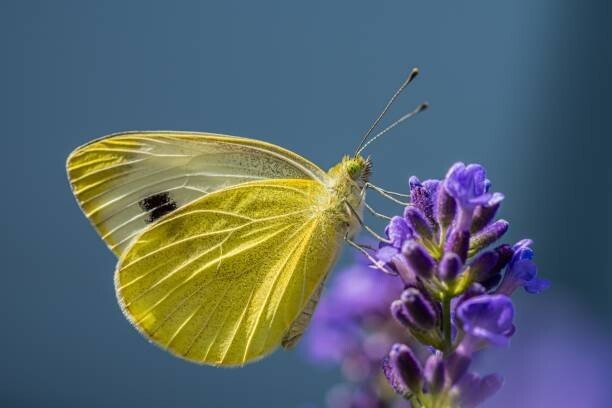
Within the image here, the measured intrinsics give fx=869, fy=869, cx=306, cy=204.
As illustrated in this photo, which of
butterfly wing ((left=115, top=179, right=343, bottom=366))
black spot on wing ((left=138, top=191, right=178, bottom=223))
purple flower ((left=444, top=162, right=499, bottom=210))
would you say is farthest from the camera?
black spot on wing ((left=138, top=191, right=178, bottom=223))

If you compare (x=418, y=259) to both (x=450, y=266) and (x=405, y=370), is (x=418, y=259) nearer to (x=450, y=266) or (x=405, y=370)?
(x=450, y=266)

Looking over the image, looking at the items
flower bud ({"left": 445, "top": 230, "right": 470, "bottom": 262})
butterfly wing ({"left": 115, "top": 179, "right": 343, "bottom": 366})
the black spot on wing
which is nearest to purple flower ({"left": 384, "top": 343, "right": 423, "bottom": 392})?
flower bud ({"left": 445, "top": 230, "right": 470, "bottom": 262})

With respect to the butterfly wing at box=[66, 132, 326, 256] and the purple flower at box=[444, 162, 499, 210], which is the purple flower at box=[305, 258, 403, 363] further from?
the purple flower at box=[444, 162, 499, 210]

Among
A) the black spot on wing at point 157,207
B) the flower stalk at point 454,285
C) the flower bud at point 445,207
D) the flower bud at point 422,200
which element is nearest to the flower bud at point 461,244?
the flower stalk at point 454,285

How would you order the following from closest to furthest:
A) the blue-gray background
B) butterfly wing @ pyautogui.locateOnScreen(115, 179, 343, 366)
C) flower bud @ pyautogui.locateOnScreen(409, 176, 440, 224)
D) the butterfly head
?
1. flower bud @ pyautogui.locateOnScreen(409, 176, 440, 224)
2. butterfly wing @ pyautogui.locateOnScreen(115, 179, 343, 366)
3. the butterfly head
4. the blue-gray background

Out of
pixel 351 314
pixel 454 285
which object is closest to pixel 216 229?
pixel 351 314

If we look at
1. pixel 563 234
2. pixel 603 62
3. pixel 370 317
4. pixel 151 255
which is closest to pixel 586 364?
pixel 370 317

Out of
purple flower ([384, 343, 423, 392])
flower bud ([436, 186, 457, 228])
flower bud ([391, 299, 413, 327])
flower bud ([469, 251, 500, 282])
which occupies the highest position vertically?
flower bud ([436, 186, 457, 228])

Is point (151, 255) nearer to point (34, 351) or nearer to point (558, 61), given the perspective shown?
point (34, 351)
